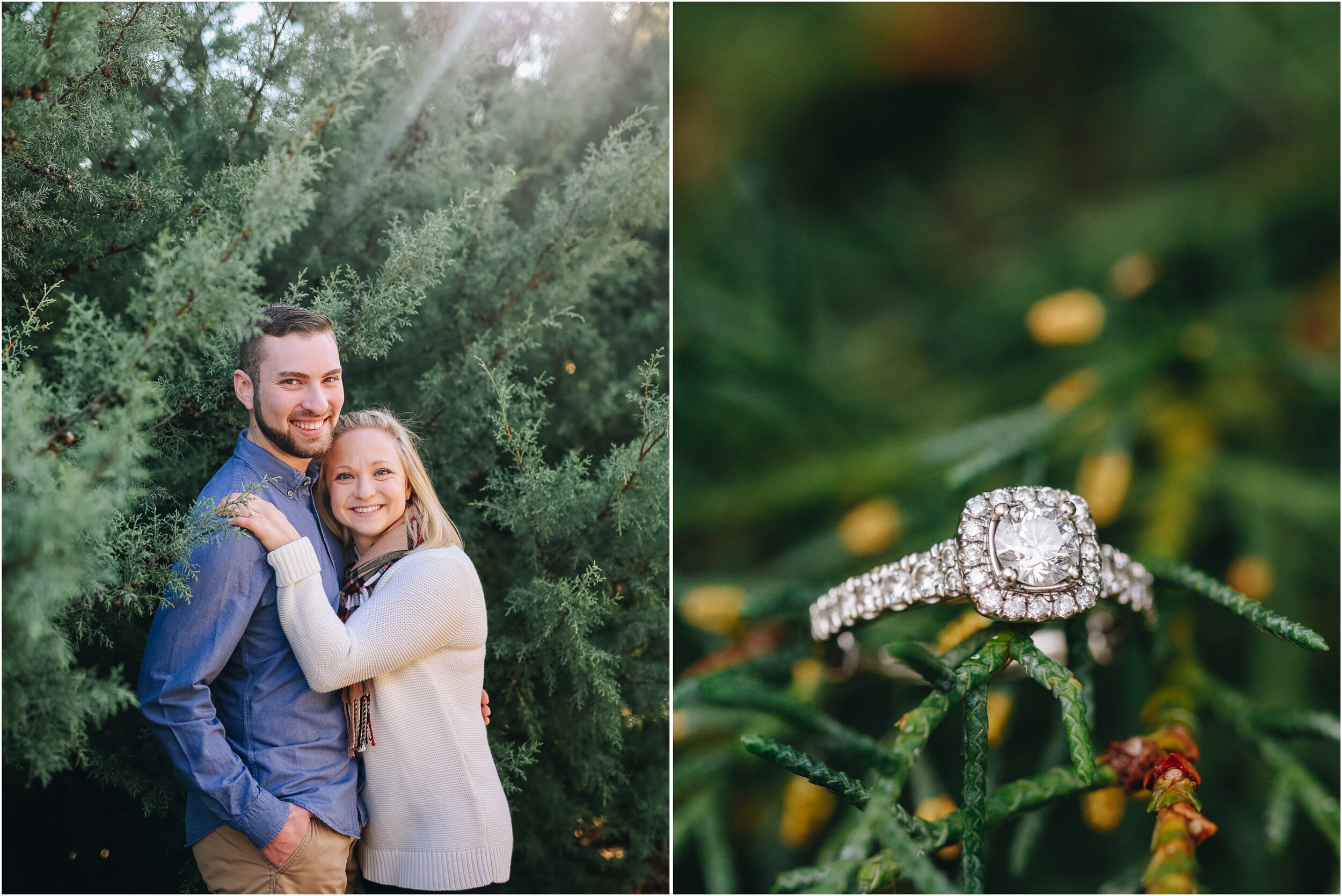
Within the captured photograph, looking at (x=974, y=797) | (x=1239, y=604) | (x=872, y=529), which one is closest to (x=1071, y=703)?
(x=974, y=797)

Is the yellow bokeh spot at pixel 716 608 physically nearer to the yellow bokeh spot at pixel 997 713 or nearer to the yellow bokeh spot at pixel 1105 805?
the yellow bokeh spot at pixel 997 713

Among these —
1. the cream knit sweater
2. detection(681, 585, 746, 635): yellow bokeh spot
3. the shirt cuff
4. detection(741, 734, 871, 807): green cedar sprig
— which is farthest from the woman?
detection(741, 734, 871, 807): green cedar sprig

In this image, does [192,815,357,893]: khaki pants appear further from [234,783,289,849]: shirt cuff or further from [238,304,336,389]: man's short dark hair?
Result: [238,304,336,389]: man's short dark hair

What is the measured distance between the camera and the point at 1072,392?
1.26 m

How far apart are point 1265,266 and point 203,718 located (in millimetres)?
1634

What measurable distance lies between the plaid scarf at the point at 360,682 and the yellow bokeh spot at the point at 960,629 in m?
0.74

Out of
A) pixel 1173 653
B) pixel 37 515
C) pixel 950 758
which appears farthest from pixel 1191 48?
pixel 37 515

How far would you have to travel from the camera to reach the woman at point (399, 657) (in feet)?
3.59

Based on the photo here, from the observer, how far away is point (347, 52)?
154cm

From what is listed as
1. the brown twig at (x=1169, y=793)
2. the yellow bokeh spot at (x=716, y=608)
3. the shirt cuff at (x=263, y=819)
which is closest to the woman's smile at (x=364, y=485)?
the shirt cuff at (x=263, y=819)

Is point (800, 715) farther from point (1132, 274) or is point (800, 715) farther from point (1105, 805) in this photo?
point (1132, 274)

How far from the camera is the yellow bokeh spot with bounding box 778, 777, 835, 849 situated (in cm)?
114

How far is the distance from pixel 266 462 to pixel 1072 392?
3.79 feet

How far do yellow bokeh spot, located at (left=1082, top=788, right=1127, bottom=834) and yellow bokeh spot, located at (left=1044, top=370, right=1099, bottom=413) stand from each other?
524mm
